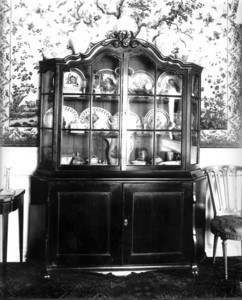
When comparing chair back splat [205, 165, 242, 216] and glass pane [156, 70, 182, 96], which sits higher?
glass pane [156, 70, 182, 96]

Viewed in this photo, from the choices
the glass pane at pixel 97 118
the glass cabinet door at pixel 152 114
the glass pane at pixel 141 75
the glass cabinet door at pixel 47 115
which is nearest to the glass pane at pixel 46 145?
the glass cabinet door at pixel 47 115

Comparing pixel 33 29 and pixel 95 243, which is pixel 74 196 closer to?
pixel 95 243

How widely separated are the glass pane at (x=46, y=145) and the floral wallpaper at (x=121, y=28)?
0.19 meters

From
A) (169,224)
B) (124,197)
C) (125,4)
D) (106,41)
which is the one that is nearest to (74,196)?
(124,197)

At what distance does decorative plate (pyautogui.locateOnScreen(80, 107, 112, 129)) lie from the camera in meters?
3.24

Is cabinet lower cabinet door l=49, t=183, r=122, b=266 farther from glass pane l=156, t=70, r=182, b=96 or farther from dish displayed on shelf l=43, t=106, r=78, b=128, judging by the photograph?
glass pane l=156, t=70, r=182, b=96

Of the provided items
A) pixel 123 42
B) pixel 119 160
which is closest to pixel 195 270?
pixel 119 160

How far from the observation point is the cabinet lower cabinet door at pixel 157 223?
313 centimetres

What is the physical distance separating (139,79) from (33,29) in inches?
45.8

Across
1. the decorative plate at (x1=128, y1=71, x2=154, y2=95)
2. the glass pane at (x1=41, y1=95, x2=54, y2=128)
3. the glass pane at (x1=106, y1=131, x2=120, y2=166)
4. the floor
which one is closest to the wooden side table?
the floor

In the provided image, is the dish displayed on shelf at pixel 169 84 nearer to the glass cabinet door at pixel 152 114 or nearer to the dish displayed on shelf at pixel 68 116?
the glass cabinet door at pixel 152 114

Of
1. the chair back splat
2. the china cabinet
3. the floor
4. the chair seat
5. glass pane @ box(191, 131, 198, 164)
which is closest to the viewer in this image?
the floor

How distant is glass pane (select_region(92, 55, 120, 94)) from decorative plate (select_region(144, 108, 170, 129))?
0.35 metres

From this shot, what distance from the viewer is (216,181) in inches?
137
